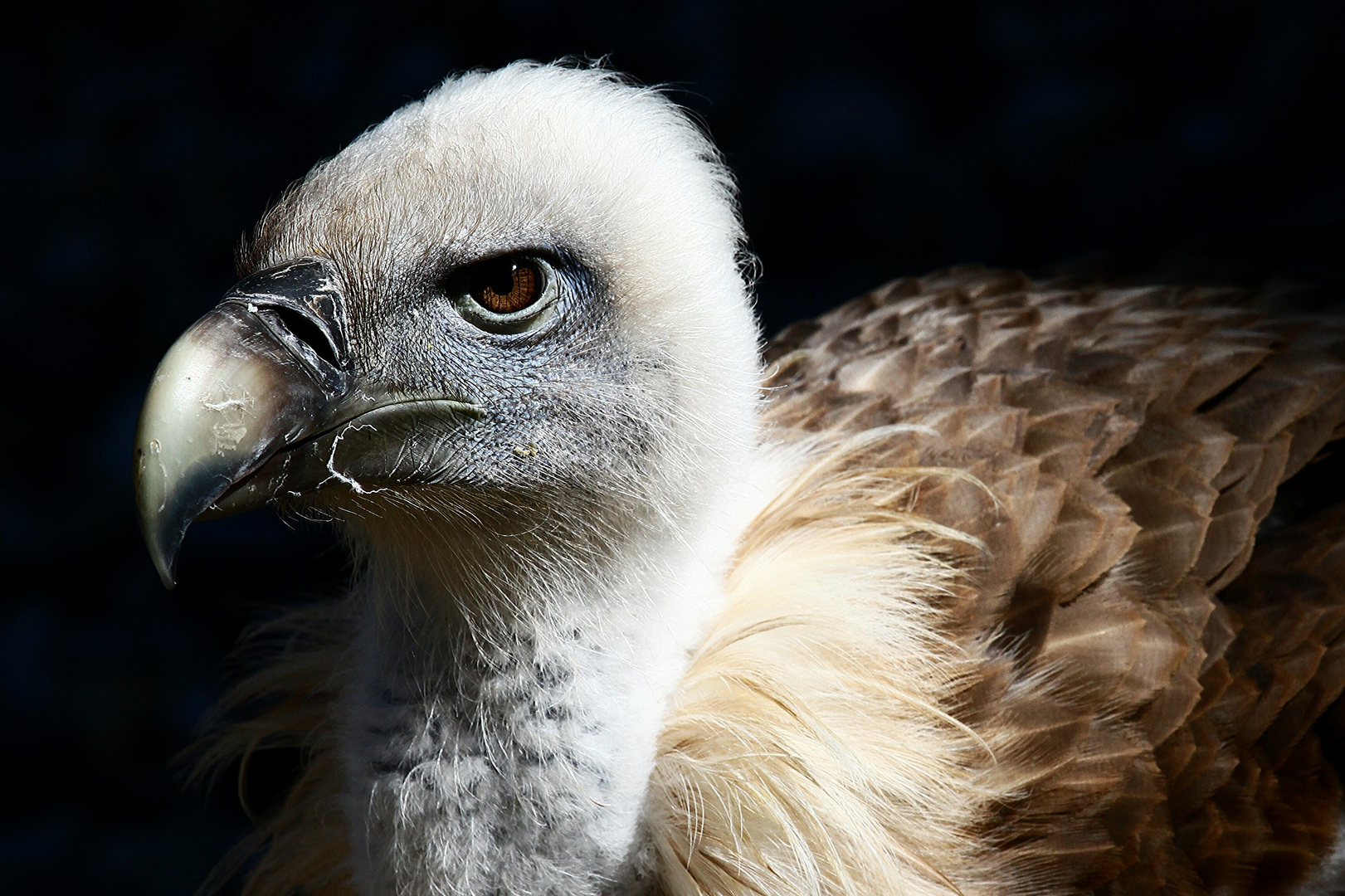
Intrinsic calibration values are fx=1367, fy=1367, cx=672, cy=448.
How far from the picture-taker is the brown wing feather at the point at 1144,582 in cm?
197

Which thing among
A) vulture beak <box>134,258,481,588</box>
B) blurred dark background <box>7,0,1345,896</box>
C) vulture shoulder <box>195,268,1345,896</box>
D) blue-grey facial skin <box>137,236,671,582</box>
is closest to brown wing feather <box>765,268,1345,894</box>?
vulture shoulder <box>195,268,1345,896</box>

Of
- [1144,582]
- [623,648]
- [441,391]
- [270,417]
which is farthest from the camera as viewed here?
[1144,582]

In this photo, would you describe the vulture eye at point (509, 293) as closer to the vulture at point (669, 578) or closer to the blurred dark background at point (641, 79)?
the vulture at point (669, 578)

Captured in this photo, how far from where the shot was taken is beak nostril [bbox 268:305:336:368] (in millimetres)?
1750

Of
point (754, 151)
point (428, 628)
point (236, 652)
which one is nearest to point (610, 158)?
point (428, 628)

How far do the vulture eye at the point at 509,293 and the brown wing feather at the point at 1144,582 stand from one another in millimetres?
740

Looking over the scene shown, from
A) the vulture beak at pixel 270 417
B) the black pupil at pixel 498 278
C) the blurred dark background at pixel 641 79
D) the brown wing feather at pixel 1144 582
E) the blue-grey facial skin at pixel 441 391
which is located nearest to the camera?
Answer: the vulture beak at pixel 270 417

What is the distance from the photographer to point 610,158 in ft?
6.16

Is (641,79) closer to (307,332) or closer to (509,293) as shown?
(509,293)

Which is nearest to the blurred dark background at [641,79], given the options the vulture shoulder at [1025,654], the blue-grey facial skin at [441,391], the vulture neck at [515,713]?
the vulture shoulder at [1025,654]

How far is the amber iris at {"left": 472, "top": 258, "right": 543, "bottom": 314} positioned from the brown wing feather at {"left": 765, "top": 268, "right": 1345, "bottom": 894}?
753mm

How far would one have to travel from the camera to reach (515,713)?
1899mm

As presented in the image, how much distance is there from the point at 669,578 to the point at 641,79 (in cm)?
279

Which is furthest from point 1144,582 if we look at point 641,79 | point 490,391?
point 641,79
